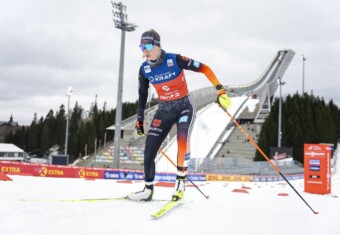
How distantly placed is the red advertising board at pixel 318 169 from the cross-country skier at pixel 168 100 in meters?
5.97

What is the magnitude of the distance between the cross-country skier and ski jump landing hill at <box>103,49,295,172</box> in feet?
84.7

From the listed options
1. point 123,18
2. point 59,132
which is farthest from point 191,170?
point 59,132

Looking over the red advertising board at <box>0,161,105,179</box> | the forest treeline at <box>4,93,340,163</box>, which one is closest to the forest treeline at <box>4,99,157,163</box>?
the forest treeline at <box>4,93,340,163</box>

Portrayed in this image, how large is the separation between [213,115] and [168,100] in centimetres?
→ 4629

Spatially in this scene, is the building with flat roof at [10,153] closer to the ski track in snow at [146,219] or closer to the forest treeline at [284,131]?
the forest treeline at [284,131]

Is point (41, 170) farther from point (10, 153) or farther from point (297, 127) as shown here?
point (10, 153)

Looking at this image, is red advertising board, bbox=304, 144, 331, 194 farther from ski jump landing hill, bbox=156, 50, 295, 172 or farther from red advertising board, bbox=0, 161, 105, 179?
ski jump landing hill, bbox=156, 50, 295, 172

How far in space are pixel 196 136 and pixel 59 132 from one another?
34.6 meters

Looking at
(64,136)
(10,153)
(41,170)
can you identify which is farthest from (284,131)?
(64,136)

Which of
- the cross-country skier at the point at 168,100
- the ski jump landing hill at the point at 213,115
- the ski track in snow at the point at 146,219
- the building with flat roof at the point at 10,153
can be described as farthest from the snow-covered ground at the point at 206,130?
the ski track in snow at the point at 146,219

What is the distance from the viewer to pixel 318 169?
31.2 feet

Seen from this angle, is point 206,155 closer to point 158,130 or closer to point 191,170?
point 191,170

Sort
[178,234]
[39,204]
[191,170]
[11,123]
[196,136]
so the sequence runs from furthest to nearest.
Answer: [11,123] → [196,136] → [191,170] → [39,204] → [178,234]

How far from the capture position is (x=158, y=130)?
4730mm
